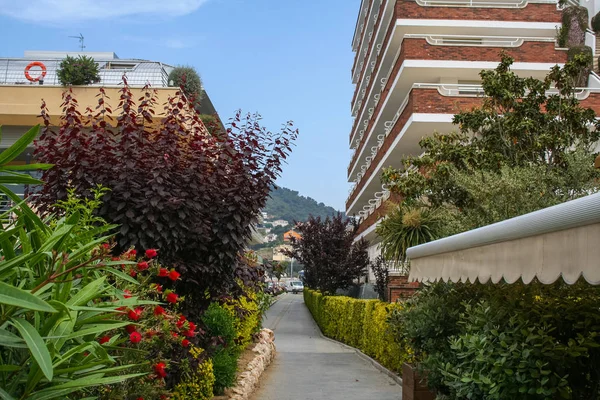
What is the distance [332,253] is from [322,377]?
1753 centimetres

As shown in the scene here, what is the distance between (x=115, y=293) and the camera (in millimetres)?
4523

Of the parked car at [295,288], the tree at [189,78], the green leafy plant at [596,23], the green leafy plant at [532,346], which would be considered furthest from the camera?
the parked car at [295,288]

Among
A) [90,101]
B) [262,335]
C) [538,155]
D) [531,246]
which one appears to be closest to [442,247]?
[531,246]

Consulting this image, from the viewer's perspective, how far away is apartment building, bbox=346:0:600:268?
25.0 meters

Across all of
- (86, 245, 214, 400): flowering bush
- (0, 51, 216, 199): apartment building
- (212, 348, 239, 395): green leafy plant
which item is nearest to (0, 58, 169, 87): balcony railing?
(0, 51, 216, 199): apartment building

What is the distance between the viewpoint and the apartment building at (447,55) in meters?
25.0

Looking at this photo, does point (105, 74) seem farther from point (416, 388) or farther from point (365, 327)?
point (416, 388)

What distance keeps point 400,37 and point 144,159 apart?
85.7 feet

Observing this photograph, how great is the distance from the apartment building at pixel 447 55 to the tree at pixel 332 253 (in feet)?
9.38

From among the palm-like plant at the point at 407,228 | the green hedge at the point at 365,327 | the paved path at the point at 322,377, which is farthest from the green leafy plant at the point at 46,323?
the palm-like plant at the point at 407,228

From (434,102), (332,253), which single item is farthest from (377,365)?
(332,253)

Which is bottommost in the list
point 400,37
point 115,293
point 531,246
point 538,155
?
point 115,293

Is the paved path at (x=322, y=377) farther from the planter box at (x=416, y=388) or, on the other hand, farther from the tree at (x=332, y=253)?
the tree at (x=332, y=253)

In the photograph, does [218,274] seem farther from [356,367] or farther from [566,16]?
[566,16]
